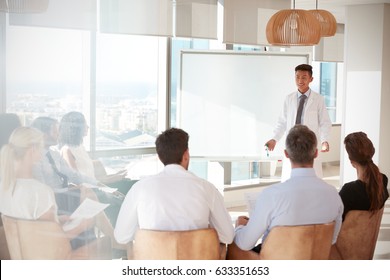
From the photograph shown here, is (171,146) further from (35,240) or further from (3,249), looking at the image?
(3,249)

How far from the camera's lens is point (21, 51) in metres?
Answer: 3.93

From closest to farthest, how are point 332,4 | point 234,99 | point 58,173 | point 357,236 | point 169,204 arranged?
point 169,204, point 357,236, point 58,173, point 234,99, point 332,4

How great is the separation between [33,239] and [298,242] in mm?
1472

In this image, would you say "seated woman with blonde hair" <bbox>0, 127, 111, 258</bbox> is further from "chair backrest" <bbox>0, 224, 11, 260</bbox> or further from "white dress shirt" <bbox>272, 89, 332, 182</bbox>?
"white dress shirt" <bbox>272, 89, 332, 182</bbox>

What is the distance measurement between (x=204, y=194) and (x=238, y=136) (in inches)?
156

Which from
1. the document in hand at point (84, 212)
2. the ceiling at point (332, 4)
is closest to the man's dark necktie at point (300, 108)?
the ceiling at point (332, 4)

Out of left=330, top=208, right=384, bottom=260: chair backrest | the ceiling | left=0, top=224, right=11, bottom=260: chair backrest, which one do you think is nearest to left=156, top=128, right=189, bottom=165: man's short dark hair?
left=330, top=208, right=384, bottom=260: chair backrest

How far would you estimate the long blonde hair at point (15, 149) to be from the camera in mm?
3795

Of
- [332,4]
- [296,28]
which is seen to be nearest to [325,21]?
[296,28]

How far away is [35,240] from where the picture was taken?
11.4ft
